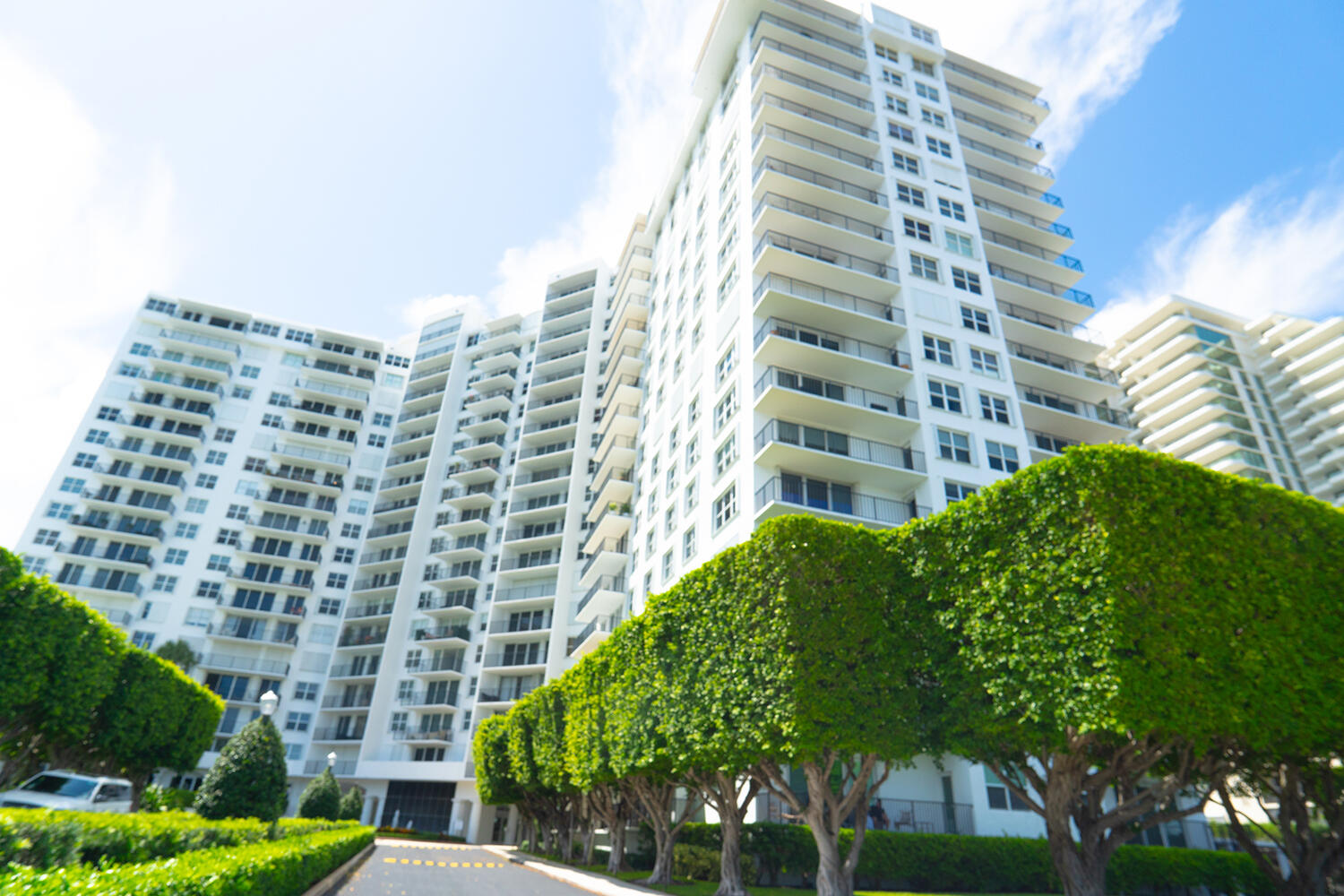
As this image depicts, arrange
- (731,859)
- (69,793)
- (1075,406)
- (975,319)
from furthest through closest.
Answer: (1075,406), (975,319), (69,793), (731,859)

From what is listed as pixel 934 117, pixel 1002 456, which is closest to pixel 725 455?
pixel 1002 456

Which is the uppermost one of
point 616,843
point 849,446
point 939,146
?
point 939,146

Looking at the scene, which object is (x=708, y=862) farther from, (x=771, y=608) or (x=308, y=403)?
(x=308, y=403)

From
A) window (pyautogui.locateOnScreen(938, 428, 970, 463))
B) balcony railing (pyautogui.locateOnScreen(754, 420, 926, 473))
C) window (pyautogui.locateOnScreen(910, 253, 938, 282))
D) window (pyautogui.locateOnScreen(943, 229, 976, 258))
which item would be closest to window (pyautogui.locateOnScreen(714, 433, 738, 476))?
balcony railing (pyautogui.locateOnScreen(754, 420, 926, 473))

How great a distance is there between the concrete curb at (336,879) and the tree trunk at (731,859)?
10.2 m

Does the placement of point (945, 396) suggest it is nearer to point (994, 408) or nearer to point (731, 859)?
point (994, 408)

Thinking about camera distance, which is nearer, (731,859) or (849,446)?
(731,859)

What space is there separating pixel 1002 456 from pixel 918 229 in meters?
14.7

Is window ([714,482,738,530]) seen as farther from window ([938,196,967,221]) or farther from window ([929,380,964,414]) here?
window ([938,196,967,221])

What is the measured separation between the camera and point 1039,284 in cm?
4784

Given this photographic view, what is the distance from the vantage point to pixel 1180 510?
15.1 meters

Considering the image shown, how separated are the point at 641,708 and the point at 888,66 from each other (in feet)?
151

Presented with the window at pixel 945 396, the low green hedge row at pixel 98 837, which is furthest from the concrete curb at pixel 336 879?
the window at pixel 945 396

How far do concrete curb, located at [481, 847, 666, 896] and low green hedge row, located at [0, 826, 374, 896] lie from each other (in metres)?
8.82
